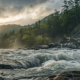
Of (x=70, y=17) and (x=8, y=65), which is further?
(x=70, y=17)

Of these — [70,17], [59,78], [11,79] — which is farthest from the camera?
[70,17]

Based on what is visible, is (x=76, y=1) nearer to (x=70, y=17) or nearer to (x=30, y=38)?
(x=70, y=17)

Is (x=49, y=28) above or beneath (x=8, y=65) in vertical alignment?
above

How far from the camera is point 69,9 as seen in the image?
95.4 meters

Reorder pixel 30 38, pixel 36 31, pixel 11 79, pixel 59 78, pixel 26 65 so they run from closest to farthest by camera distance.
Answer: pixel 59 78
pixel 11 79
pixel 26 65
pixel 30 38
pixel 36 31

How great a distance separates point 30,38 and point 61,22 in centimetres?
3952

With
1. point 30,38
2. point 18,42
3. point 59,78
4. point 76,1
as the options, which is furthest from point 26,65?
point 76,1

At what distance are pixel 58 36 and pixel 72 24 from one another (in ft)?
42.1

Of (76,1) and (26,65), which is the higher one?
(76,1)

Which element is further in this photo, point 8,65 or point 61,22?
point 61,22

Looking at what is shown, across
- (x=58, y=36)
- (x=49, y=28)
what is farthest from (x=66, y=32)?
(x=49, y=28)

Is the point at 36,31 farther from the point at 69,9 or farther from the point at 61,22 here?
the point at 69,9

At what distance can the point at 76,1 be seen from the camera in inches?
3482

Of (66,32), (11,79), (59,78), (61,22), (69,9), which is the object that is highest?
(69,9)
